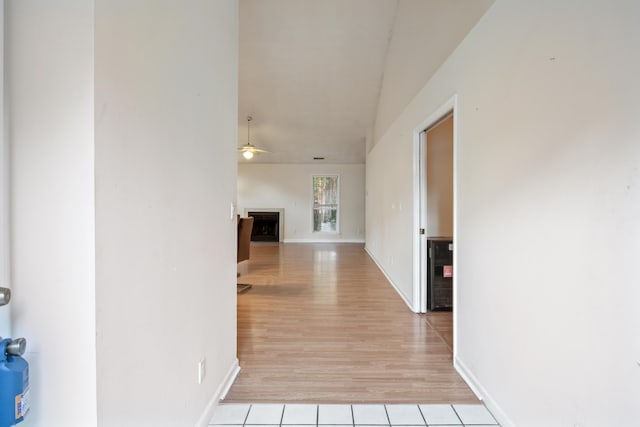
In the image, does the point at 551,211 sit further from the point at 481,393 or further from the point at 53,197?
the point at 53,197

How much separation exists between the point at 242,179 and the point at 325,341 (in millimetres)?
7803

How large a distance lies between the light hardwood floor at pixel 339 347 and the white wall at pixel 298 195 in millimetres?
4955

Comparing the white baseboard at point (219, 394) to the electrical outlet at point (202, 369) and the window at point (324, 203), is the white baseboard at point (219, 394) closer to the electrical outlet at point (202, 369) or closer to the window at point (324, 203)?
the electrical outlet at point (202, 369)

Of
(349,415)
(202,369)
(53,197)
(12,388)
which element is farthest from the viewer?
(349,415)

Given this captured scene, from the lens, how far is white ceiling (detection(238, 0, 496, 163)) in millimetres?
4465

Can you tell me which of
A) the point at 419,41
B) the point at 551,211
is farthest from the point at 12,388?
the point at 419,41

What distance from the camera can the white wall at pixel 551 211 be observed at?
40.7 inches

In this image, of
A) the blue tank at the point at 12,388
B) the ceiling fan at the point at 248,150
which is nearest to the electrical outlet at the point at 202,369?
the blue tank at the point at 12,388

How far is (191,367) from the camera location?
151 cm

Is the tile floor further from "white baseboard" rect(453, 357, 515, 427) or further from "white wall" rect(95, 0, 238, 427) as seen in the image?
"white wall" rect(95, 0, 238, 427)

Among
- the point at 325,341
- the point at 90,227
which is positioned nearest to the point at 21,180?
the point at 90,227

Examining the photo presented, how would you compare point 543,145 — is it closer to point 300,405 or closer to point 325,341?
point 300,405

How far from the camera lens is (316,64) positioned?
5531 mm

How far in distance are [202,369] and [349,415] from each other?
824mm
